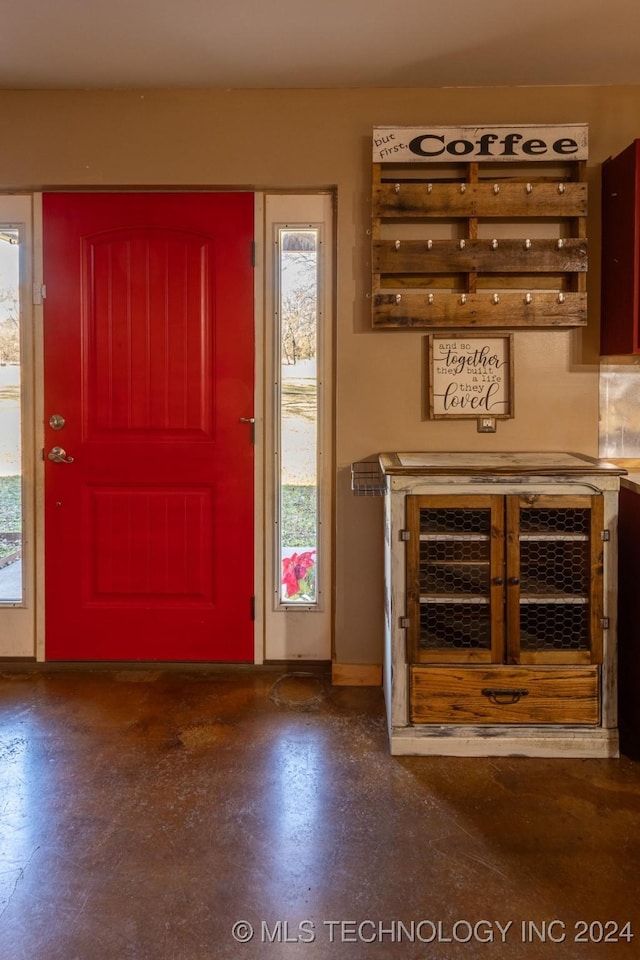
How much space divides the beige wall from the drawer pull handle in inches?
40.5

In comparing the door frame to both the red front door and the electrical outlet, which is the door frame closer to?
the red front door

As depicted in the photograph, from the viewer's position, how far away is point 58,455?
9.89 ft

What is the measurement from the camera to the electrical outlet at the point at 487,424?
287cm

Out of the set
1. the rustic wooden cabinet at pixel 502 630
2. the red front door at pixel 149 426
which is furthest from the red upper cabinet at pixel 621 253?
the red front door at pixel 149 426

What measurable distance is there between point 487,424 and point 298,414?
0.82 meters

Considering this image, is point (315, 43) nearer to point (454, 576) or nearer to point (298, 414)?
point (298, 414)

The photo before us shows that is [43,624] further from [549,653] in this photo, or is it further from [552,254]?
[552,254]

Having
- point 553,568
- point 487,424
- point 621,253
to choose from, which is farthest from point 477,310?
point 553,568

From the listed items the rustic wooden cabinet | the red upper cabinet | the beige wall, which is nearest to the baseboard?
the rustic wooden cabinet

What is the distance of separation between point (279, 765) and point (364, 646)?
2.60 feet

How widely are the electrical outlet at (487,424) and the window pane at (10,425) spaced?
2.04 metres

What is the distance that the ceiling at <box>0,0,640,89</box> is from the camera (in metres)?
2.27

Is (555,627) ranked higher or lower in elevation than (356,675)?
higher

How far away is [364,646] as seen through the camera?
2.96 meters
